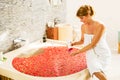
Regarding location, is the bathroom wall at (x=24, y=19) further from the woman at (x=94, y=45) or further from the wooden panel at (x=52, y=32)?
the woman at (x=94, y=45)

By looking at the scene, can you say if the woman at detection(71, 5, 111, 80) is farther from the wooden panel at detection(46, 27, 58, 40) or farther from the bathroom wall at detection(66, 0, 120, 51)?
the bathroom wall at detection(66, 0, 120, 51)

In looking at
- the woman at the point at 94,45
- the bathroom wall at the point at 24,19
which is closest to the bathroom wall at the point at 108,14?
the bathroom wall at the point at 24,19

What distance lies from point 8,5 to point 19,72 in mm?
928

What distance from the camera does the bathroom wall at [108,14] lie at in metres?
4.09

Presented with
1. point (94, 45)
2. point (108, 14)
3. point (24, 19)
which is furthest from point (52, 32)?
point (94, 45)

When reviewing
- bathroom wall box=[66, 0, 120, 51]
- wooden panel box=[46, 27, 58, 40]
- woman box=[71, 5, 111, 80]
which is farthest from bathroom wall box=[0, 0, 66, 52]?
woman box=[71, 5, 111, 80]

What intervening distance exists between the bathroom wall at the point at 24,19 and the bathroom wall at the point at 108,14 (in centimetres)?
50

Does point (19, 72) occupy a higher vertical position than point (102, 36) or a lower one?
lower

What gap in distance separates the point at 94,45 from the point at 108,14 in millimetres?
1975

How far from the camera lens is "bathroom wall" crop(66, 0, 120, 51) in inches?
161

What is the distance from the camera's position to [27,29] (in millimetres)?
3213

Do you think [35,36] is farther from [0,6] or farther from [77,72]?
[77,72]

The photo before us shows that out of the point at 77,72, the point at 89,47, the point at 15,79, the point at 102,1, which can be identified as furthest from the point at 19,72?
the point at 102,1

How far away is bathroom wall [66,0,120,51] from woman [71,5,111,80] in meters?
1.72
